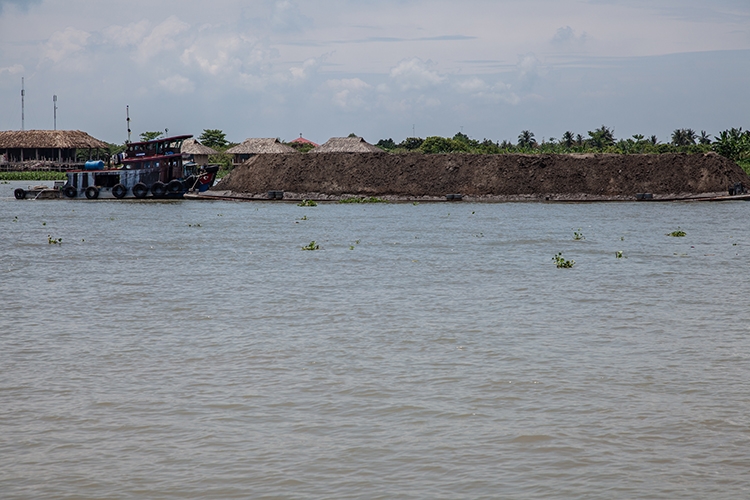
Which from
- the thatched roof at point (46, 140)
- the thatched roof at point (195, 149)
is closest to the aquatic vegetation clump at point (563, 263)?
the thatched roof at point (195, 149)

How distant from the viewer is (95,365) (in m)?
10.2

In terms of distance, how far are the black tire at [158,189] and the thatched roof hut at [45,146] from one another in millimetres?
54922

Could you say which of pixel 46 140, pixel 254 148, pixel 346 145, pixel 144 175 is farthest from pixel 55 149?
pixel 144 175

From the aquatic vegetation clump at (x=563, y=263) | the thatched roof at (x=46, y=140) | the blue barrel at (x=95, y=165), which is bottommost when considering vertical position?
the aquatic vegetation clump at (x=563, y=263)

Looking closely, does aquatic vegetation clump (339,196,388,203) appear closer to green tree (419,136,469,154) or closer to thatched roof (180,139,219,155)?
green tree (419,136,469,154)

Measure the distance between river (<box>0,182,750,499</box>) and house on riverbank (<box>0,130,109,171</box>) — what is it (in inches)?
3514

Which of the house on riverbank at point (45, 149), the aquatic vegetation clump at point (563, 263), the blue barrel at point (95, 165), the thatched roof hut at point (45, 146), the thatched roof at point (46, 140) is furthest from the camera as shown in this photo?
the house on riverbank at point (45, 149)

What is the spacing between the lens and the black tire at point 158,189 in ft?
182

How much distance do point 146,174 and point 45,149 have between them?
2351 inches

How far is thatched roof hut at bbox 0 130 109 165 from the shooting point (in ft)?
344

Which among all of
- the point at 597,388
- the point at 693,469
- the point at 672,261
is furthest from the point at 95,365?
the point at 672,261

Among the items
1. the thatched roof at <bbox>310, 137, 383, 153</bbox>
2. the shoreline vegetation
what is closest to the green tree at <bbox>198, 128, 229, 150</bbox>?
the shoreline vegetation

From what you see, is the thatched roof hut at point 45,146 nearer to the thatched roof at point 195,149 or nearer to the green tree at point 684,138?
the thatched roof at point 195,149

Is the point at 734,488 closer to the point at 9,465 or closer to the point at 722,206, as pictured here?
the point at 9,465
